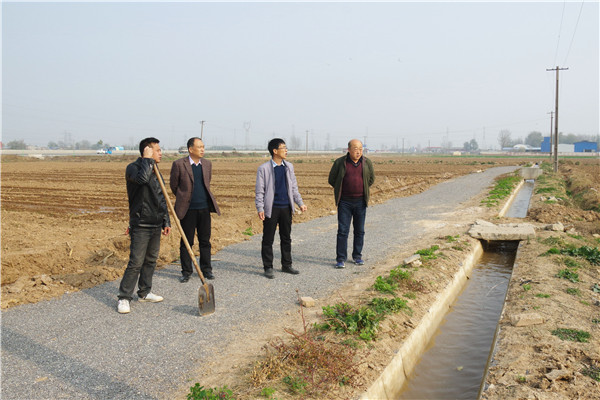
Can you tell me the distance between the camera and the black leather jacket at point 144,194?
507 centimetres

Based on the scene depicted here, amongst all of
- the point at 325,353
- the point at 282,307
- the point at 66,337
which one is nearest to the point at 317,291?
the point at 282,307

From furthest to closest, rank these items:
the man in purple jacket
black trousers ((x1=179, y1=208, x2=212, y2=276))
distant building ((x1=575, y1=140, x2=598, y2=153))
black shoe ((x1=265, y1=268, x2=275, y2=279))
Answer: distant building ((x1=575, y1=140, x2=598, y2=153)), black shoe ((x1=265, y1=268, x2=275, y2=279)), the man in purple jacket, black trousers ((x1=179, y1=208, x2=212, y2=276))

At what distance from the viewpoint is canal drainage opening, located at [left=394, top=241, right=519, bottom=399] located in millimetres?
4535

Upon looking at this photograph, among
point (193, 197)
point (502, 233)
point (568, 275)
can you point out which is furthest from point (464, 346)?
point (502, 233)

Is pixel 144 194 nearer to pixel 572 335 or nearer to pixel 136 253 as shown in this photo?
pixel 136 253

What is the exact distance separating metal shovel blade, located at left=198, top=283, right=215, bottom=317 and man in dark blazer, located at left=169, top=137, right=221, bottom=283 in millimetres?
1461

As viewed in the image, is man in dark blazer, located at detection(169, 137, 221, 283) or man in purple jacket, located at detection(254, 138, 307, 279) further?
man in purple jacket, located at detection(254, 138, 307, 279)

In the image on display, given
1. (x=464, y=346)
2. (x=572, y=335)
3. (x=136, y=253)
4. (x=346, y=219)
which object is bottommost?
(x=464, y=346)

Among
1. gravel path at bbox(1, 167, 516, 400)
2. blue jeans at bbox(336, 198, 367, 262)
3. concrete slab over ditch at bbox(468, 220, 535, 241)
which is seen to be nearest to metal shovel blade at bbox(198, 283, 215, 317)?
gravel path at bbox(1, 167, 516, 400)

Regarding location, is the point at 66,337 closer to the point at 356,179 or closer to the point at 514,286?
the point at 356,179

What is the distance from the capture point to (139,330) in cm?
468

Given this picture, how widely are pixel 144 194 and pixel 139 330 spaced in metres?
1.53

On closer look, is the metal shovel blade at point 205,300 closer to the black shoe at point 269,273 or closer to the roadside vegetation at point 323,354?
the roadside vegetation at point 323,354

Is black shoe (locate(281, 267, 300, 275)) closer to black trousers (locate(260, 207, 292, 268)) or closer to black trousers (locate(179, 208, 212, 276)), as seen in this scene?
black trousers (locate(260, 207, 292, 268))
